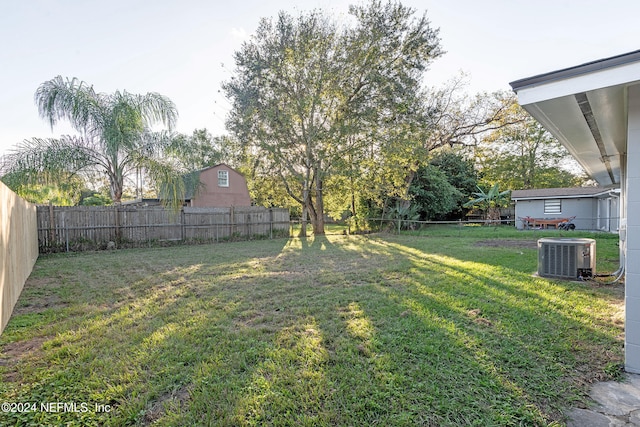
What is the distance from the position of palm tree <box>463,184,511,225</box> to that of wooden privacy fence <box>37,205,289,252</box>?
14.3m

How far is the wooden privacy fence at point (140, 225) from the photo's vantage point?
30.8ft

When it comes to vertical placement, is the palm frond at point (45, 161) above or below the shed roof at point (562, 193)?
above

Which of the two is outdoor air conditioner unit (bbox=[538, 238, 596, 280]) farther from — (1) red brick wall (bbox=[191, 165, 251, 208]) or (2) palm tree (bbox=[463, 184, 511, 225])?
(1) red brick wall (bbox=[191, 165, 251, 208])

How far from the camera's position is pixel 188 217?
39.9 feet

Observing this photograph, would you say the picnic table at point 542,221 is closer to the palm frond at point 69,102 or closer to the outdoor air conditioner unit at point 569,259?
the outdoor air conditioner unit at point 569,259

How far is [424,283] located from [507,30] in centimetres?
720

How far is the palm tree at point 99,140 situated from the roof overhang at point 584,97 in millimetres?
11166

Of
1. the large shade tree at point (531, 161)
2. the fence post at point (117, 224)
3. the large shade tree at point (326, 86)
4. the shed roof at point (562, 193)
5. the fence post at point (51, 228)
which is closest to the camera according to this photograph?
the fence post at point (51, 228)

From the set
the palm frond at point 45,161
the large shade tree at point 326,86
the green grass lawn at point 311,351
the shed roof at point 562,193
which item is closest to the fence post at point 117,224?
the palm frond at point 45,161

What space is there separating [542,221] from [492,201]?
3.46 m

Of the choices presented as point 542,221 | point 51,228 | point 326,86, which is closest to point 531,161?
point 542,221

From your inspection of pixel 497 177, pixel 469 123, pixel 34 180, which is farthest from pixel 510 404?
pixel 497 177

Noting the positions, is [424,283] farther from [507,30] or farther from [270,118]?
[270,118]

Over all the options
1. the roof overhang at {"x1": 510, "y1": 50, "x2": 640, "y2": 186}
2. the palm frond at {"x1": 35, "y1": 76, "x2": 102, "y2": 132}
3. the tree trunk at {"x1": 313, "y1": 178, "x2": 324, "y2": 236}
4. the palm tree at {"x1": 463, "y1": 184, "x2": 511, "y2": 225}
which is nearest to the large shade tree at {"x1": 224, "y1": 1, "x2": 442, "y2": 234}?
the tree trunk at {"x1": 313, "y1": 178, "x2": 324, "y2": 236}
